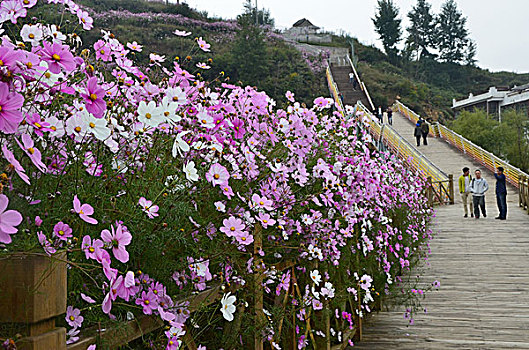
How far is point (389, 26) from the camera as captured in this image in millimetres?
66125

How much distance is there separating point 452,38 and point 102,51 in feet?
245

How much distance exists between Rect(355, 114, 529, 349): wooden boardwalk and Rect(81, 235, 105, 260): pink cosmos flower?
360 cm

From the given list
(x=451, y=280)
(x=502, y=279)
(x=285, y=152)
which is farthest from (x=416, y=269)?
(x=285, y=152)

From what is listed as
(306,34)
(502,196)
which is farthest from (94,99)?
(306,34)

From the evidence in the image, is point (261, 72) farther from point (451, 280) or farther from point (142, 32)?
point (451, 280)

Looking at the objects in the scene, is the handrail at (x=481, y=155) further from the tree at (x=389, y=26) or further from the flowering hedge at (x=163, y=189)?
the tree at (x=389, y=26)

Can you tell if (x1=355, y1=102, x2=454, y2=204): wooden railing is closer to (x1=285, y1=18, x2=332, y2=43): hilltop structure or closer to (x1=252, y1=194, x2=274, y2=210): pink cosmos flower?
(x1=252, y1=194, x2=274, y2=210): pink cosmos flower

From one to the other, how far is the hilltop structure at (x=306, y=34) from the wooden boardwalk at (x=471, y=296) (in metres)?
46.9

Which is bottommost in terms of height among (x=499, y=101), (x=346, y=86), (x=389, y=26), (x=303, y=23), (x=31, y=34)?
(x=31, y=34)

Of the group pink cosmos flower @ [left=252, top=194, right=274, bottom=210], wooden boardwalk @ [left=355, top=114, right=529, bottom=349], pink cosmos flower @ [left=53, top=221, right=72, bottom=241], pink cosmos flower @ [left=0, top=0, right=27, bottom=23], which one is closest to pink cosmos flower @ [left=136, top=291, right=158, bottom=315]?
pink cosmos flower @ [left=53, top=221, right=72, bottom=241]

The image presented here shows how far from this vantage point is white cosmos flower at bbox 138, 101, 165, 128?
1.36 m

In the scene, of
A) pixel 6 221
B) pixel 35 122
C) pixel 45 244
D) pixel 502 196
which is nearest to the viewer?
pixel 6 221

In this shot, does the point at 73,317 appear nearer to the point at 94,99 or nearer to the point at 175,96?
the point at 94,99

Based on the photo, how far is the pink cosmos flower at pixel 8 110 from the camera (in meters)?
0.91
